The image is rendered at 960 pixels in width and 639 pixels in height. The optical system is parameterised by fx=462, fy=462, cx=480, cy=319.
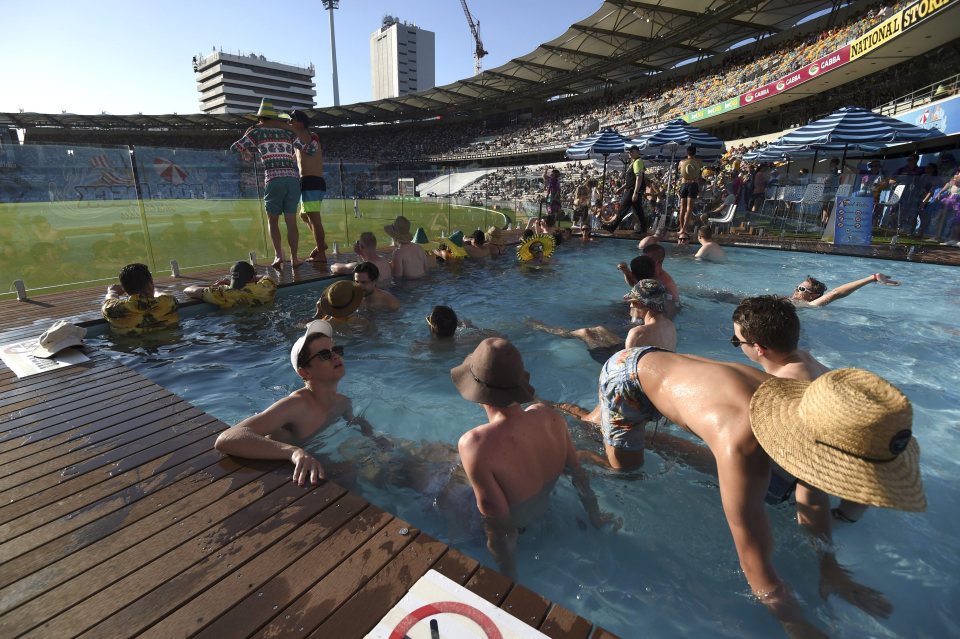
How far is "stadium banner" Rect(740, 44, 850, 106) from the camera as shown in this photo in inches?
729

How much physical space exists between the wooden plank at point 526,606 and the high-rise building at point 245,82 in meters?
123

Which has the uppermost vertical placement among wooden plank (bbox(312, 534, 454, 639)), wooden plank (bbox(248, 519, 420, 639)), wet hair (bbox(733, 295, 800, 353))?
wet hair (bbox(733, 295, 800, 353))

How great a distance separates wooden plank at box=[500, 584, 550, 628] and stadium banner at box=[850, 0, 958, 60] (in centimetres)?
2014

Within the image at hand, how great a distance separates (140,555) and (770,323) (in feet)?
10.6

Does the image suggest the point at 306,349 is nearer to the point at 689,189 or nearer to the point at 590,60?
the point at 689,189

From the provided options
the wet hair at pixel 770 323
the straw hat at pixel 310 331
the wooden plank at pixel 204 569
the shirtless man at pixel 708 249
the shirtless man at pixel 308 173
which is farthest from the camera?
the shirtless man at pixel 708 249

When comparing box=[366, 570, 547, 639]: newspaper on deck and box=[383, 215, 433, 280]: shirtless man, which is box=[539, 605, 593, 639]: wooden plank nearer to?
box=[366, 570, 547, 639]: newspaper on deck

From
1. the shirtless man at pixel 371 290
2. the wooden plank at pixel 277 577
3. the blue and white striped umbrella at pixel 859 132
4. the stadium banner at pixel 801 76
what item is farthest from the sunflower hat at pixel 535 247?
the stadium banner at pixel 801 76

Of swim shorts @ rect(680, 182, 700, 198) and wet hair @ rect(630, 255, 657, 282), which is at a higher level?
swim shorts @ rect(680, 182, 700, 198)

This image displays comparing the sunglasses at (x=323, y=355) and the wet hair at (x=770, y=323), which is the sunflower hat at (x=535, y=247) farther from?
the wet hair at (x=770, y=323)

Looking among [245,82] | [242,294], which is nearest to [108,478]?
[242,294]

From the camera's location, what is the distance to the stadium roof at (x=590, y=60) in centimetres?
2762

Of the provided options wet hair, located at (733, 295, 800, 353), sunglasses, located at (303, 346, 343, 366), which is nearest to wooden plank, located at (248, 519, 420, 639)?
sunglasses, located at (303, 346, 343, 366)

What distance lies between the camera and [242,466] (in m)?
2.68
